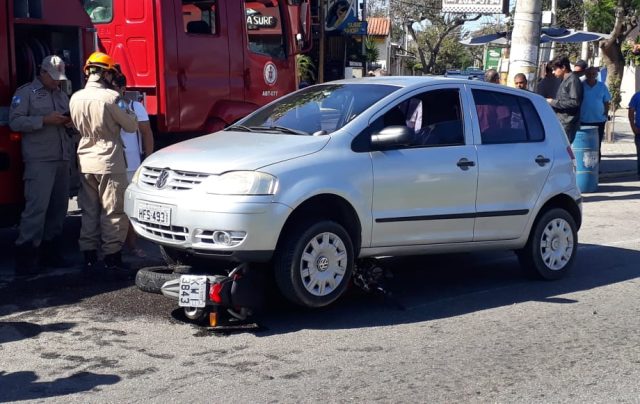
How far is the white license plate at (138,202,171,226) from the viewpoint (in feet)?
21.0

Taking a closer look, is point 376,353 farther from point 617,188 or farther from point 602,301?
point 617,188

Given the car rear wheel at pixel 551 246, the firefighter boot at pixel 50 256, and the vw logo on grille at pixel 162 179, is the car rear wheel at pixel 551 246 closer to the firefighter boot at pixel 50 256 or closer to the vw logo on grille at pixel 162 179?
the vw logo on grille at pixel 162 179

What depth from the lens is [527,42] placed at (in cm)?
1436

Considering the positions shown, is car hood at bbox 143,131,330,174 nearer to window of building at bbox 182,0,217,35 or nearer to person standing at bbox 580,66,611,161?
window of building at bbox 182,0,217,35

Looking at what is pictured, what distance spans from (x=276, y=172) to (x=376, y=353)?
1415 mm

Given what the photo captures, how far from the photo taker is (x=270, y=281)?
6.70 meters

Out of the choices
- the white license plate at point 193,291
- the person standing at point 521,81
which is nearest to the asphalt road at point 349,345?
the white license plate at point 193,291

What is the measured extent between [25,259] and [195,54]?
3.27 metres

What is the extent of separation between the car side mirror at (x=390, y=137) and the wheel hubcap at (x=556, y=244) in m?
1.97

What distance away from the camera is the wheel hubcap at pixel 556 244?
8.09 meters

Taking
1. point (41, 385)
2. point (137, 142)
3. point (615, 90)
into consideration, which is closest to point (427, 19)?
point (615, 90)

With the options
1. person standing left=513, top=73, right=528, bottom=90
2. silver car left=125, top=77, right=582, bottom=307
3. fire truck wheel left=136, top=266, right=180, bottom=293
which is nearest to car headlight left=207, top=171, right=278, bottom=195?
silver car left=125, top=77, right=582, bottom=307

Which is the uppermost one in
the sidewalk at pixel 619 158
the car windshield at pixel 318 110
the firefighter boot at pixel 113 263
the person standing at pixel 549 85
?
the car windshield at pixel 318 110

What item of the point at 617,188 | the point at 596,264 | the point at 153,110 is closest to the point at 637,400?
the point at 596,264
